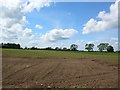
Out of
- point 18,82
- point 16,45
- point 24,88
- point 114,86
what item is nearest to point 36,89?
point 24,88

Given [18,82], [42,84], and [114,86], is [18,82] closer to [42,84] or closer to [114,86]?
[42,84]

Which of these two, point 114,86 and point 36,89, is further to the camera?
point 114,86

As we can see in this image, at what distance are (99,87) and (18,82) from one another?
4.12 metres

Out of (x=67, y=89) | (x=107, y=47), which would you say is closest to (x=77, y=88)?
(x=67, y=89)

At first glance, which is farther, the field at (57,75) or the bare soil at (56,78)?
the field at (57,75)

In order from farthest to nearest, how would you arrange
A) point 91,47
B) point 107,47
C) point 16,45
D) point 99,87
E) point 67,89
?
point 91,47 → point 107,47 → point 16,45 → point 99,87 → point 67,89

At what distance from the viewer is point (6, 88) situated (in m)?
11.3

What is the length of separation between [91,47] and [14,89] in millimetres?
106883

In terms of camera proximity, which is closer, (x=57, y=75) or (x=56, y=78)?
(x=56, y=78)

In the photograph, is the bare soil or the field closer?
the bare soil

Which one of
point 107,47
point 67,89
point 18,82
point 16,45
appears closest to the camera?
point 67,89

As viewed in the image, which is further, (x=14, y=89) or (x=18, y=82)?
(x=18, y=82)

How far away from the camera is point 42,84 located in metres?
12.3

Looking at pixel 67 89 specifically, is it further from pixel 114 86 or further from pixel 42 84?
pixel 114 86
